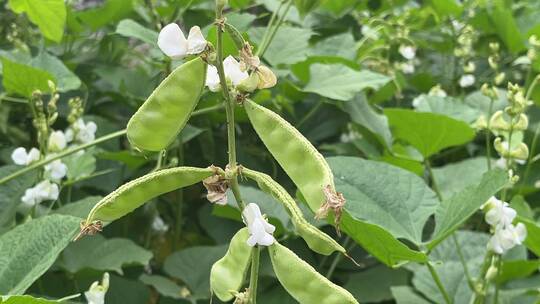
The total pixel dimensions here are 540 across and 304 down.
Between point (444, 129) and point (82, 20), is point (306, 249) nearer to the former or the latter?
point (444, 129)

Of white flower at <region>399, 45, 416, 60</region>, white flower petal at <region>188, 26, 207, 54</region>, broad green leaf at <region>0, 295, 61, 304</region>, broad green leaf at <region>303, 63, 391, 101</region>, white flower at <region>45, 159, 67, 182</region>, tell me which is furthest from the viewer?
white flower at <region>399, 45, 416, 60</region>

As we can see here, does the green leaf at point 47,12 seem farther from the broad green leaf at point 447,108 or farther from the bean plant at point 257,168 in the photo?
the broad green leaf at point 447,108

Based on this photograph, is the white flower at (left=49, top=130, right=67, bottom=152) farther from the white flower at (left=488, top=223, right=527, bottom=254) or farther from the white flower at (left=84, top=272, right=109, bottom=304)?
the white flower at (left=488, top=223, right=527, bottom=254)

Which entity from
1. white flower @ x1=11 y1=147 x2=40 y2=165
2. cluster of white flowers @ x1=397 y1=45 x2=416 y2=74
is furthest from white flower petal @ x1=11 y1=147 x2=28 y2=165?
cluster of white flowers @ x1=397 y1=45 x2=416 y2=74

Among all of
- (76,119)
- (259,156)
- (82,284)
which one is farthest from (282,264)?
(259,156)

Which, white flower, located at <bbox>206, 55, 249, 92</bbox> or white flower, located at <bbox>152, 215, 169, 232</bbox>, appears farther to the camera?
white flower, located at <bbox>152, 215, 169, 232</bbox>

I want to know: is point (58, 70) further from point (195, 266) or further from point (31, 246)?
point (31, 246)
